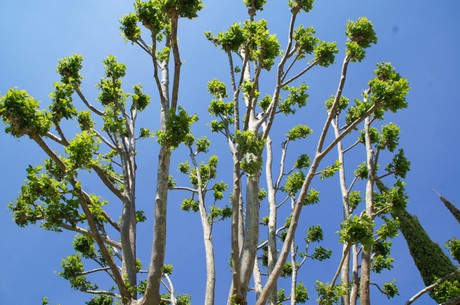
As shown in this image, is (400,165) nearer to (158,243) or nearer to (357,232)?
(357,232)

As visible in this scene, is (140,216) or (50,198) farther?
(140,216)

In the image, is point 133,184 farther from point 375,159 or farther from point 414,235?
point 414,235

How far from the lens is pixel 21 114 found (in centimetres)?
817

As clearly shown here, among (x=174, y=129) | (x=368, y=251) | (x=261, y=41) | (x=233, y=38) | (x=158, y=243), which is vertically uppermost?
(x=233, y=38)

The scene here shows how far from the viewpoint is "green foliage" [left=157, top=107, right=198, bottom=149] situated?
851cm

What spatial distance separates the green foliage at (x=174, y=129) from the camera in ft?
27.9

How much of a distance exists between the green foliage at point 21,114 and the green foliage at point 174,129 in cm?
248

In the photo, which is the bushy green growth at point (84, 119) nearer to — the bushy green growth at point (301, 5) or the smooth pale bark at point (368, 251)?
the bushy green growth at point (301, 5)

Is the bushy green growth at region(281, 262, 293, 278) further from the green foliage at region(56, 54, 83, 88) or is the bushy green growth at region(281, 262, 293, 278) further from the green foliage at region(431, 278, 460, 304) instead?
the green foliage at region(56, 54, 83, 88)

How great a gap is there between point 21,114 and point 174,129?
3106 millimetres

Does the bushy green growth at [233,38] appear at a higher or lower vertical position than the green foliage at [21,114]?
higher

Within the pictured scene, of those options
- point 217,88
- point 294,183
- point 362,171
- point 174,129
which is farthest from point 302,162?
point 174,129

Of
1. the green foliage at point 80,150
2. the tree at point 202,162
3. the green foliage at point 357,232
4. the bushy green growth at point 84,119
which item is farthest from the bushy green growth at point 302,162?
the green foliage at point 80,150

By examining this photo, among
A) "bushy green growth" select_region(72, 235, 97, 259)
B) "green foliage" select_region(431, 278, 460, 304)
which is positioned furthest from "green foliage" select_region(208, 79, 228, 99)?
"green foliage" select_region(431, 278, 460, 304)
